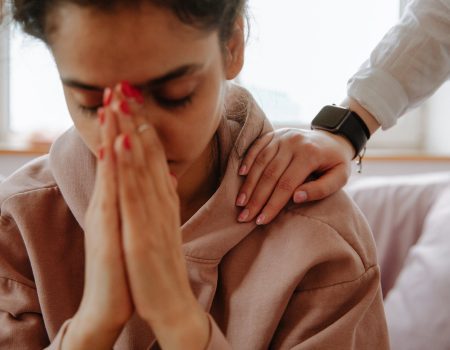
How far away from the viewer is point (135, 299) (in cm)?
79

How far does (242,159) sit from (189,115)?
0.78 feet

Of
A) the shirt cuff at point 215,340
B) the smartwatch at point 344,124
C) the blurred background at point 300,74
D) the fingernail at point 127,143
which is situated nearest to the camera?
the fingernail at point 127,143

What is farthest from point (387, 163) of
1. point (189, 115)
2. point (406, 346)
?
point (189, 115)

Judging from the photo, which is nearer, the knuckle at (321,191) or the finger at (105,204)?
the finger at (105,204)

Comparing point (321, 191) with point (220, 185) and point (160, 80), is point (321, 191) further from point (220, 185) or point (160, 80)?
point (160, 80)

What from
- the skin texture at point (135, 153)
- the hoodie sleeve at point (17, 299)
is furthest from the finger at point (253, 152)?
the hoodie sleeve at point (17, 299)

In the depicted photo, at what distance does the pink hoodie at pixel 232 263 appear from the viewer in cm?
99

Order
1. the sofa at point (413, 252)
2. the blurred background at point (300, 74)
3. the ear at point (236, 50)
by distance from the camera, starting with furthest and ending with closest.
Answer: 1. the blurred background at point (300, 74)
2. the sofa at point (413, 252)
3. the ear at point (236, 50)

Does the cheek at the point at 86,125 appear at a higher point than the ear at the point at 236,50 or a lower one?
lower

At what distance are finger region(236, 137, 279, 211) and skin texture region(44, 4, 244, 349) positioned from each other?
0.21 m

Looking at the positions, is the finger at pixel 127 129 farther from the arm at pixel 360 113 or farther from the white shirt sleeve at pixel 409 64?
the white shirt sleeve at pixel 409 64

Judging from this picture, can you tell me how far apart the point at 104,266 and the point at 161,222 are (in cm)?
10

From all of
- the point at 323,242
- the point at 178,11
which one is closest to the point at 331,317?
the point at 323,242

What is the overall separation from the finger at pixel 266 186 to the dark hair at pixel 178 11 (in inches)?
9.8
